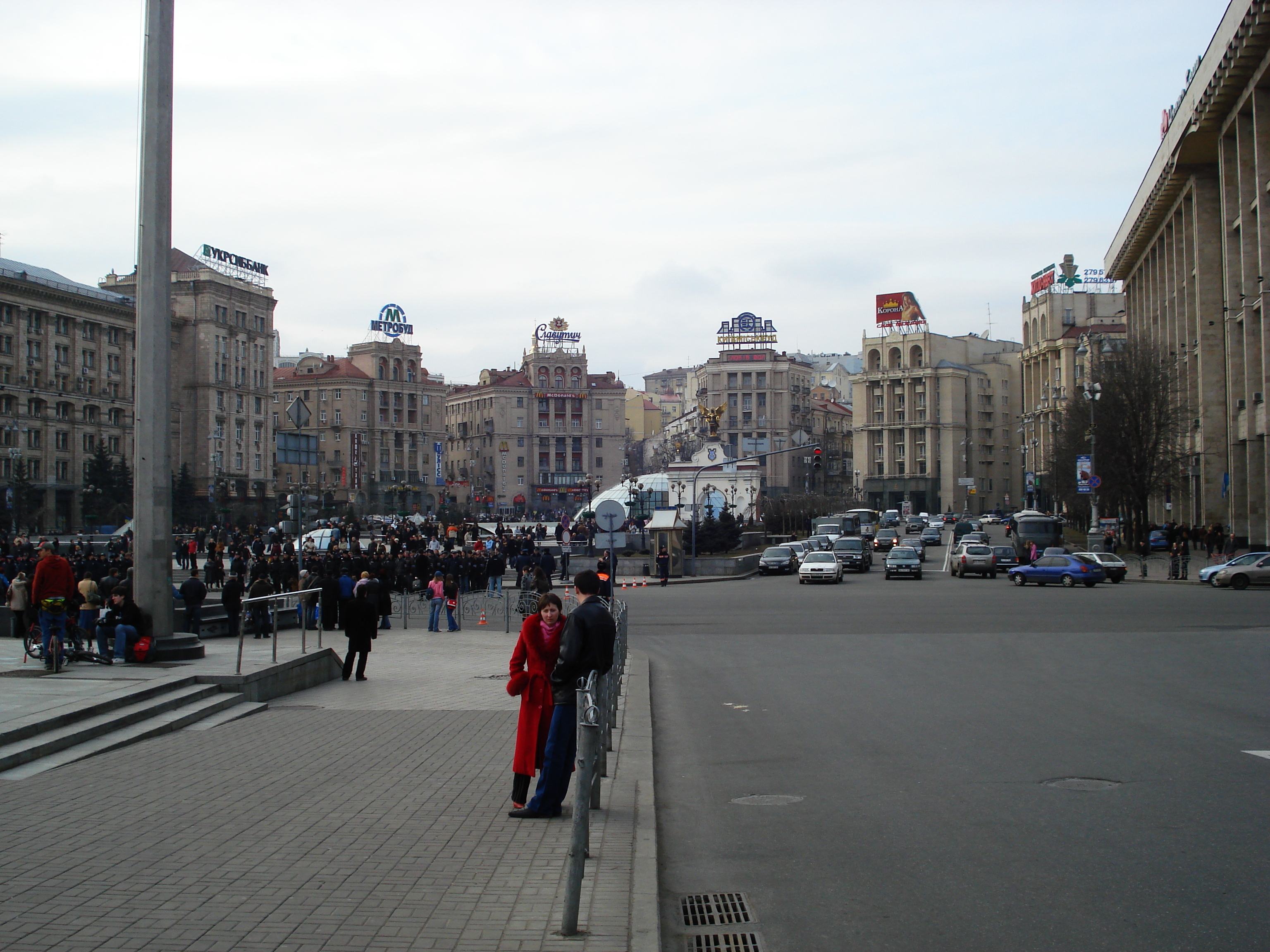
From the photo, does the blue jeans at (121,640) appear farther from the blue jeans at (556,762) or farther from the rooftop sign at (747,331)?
the rooftop sign at (747,331)

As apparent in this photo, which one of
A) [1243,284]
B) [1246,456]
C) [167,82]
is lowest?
[1246,456]

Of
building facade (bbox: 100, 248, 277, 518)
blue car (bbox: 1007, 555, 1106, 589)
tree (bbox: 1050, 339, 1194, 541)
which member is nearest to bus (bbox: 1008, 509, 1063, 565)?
tree (bbox: 1050, 339, 1194, 541)

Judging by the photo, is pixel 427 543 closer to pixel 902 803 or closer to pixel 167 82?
pixel 167 82

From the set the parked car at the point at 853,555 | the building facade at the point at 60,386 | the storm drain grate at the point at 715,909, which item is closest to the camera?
the storm drain grate at the point at 715,909

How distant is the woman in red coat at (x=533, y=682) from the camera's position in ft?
24.7

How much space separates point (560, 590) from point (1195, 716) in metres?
29.4

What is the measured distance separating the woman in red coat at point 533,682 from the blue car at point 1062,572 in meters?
32.7

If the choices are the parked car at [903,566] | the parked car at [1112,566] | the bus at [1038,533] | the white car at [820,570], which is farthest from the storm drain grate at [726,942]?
the bus at [1038,533]

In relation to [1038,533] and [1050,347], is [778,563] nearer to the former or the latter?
[1038,533]

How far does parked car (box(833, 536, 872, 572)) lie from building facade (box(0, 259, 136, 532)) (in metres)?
53.0

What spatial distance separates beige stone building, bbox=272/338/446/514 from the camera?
125m

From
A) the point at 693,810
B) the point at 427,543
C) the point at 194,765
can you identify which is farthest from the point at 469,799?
the point at 427,543

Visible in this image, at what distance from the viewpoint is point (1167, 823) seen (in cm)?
720

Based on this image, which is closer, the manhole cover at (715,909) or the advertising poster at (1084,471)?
the manhole cover at (715,909)
